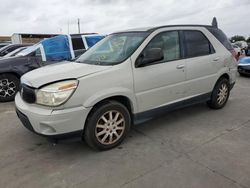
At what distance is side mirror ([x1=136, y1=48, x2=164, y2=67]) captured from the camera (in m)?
3.82

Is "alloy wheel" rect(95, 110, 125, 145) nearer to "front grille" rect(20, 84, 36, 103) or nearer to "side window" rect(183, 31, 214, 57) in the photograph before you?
"front grille" rect(20, 84, 36, 103)

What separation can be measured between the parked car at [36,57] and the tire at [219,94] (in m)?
4.72

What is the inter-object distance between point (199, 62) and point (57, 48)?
526cm

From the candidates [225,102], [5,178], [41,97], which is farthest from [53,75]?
[225,102]

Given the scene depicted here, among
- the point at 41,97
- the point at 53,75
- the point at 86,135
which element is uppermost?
the point at 53,75

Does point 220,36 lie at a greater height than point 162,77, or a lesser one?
greater

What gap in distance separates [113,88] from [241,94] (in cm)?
457

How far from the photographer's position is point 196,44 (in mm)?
4781

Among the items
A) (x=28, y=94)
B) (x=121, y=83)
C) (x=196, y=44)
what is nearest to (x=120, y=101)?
(x=121, y=83)

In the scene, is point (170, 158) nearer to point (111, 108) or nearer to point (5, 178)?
point (111, 108)

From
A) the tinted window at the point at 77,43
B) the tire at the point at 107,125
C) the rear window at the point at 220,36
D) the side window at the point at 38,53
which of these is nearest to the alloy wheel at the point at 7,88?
the side window at the point at 38,53

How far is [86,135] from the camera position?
138 inches

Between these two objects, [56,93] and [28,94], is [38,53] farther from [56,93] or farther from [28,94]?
[56,93]

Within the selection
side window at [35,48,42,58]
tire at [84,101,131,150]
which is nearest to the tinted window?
side window at [35,48,42,58]
